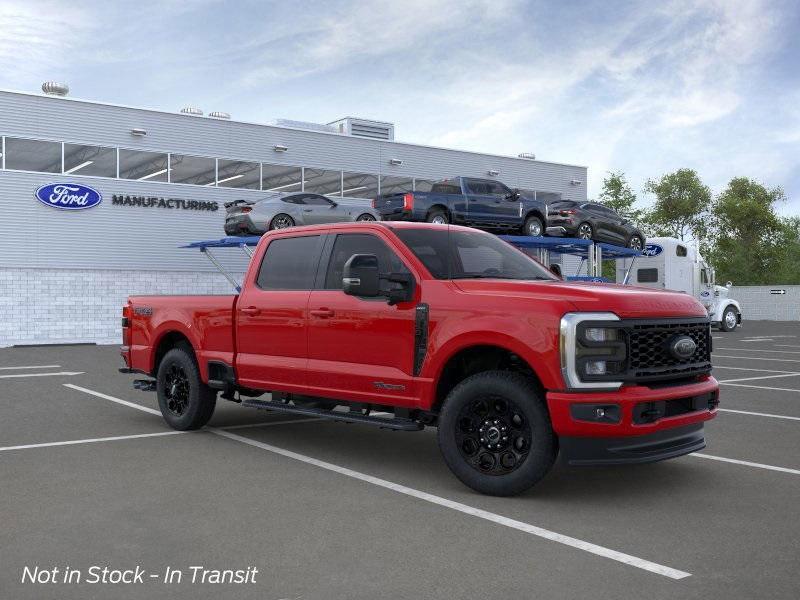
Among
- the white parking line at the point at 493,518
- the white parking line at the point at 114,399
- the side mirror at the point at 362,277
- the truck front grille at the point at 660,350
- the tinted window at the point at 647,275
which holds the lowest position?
the white parking line at the point at 493,518

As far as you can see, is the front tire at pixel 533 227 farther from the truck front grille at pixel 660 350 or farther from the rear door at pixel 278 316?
the truck front grille at pixel 660 350

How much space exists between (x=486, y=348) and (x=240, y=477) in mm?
2159

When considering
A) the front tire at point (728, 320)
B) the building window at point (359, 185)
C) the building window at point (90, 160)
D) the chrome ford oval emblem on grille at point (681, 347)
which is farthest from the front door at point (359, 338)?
the front tire at point (728, 320)

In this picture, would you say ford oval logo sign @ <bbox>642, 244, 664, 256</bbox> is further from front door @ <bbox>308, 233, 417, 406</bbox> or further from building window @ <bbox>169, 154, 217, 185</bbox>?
front door @ <bbox>308, 233, 417, 406</bbox>

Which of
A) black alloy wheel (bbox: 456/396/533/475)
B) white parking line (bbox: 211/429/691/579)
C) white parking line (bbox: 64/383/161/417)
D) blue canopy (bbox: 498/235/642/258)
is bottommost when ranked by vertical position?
white parking line (bbox: 211/429/691/579)

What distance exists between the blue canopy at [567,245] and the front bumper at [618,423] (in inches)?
668

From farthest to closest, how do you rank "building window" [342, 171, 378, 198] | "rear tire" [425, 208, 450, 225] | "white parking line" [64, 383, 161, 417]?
1. "building window" [342, 171, 378, 198]
2. "rear tire" [425, 208, 450, 225]
3. "white parking line" [64, 383, 161, 417]

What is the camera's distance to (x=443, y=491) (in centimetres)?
612

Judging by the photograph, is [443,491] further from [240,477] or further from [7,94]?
[7,94]

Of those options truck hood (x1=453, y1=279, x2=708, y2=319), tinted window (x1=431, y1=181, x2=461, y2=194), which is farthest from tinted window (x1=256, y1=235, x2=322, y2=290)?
A: tinted window (x1=431, y1=181, x2=461, y2=194)

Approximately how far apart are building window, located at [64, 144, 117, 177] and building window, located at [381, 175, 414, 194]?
10703 mm

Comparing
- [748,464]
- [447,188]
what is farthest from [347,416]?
[447,188]

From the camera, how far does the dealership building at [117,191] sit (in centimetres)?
2678

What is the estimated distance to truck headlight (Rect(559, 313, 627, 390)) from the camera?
5605 mm
